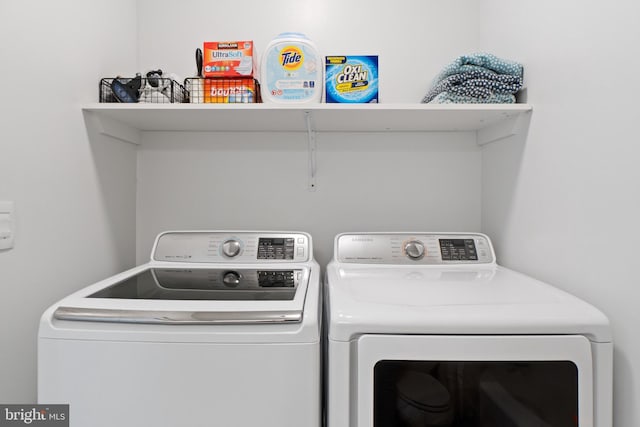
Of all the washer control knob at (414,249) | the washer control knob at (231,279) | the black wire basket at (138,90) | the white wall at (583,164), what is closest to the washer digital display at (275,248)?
the washer control knob at (231,279)

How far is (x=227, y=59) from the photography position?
1358 mm

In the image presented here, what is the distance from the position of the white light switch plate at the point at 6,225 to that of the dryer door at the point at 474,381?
38.2 inches

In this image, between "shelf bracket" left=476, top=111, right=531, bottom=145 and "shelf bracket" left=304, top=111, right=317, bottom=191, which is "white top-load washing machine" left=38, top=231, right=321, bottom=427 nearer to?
→ "shelf bracket" left=304, top=111, right=317, bottom=191

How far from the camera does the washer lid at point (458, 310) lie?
0.81m

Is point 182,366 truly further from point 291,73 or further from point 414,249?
point 291,73

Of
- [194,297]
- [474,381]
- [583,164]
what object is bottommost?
[474,381]

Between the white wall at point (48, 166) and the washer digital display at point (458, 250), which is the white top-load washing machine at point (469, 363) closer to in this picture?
the washer digital display at point (458, 250)

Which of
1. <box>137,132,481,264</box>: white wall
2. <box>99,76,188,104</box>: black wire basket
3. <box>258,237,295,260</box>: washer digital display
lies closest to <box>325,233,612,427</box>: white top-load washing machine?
<box>258,237,295,260</box>: washer digital display

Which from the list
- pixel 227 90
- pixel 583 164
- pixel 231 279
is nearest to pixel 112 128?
pixel 227 90

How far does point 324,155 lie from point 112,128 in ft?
2.90

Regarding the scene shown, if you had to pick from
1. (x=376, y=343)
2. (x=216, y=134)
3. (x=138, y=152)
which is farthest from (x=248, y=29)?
(x=376, y=343)

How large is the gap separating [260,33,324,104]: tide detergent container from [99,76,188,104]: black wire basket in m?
0.40

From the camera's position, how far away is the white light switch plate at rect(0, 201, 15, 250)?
3.05 feet

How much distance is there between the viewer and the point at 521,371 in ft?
2.75
